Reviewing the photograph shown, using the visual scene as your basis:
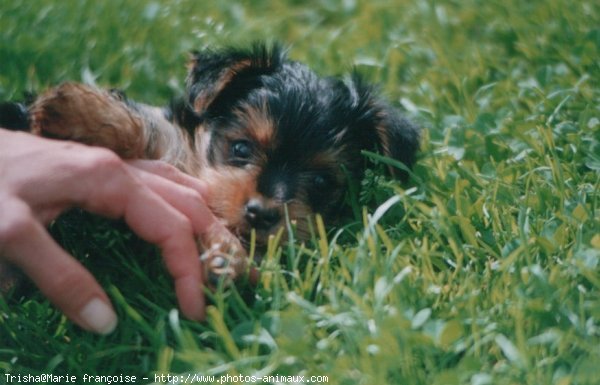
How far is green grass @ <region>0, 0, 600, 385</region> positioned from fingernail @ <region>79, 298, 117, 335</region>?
7 cm

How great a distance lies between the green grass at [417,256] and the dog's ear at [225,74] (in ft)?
2.31

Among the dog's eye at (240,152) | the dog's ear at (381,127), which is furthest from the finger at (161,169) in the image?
the dog's ear at (381,127)

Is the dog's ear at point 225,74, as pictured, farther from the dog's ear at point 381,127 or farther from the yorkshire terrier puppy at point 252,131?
the dog's ear at point 381,127

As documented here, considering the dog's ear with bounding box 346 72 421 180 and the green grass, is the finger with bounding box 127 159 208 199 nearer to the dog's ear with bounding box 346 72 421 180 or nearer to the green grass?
the green grass

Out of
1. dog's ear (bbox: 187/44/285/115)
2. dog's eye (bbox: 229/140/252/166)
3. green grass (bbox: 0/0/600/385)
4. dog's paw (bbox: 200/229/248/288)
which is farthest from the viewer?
dog's ear (bbox: 187/44/285/115)

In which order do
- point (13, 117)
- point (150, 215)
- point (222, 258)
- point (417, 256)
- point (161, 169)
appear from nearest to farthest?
point (150, 215)
point (222, 258)
point (417, 256)
point (161, 169)
point (13, 117)

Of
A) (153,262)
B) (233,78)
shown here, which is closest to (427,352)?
(153,262)

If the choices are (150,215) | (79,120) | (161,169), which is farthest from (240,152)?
(150,215)

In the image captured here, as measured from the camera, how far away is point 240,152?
3.56 m

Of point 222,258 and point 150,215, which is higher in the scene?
point 150,215

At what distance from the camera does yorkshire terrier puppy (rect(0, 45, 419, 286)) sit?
3166mm

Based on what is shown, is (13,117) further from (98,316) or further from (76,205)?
(98,316)

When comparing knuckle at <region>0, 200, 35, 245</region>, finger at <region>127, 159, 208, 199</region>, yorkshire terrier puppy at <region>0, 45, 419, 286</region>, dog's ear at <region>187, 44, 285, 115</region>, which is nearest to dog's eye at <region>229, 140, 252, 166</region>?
yorkshire terrier puppy at <region>0, 45, 419, 286</region>

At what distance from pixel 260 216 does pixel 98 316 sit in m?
0.78
